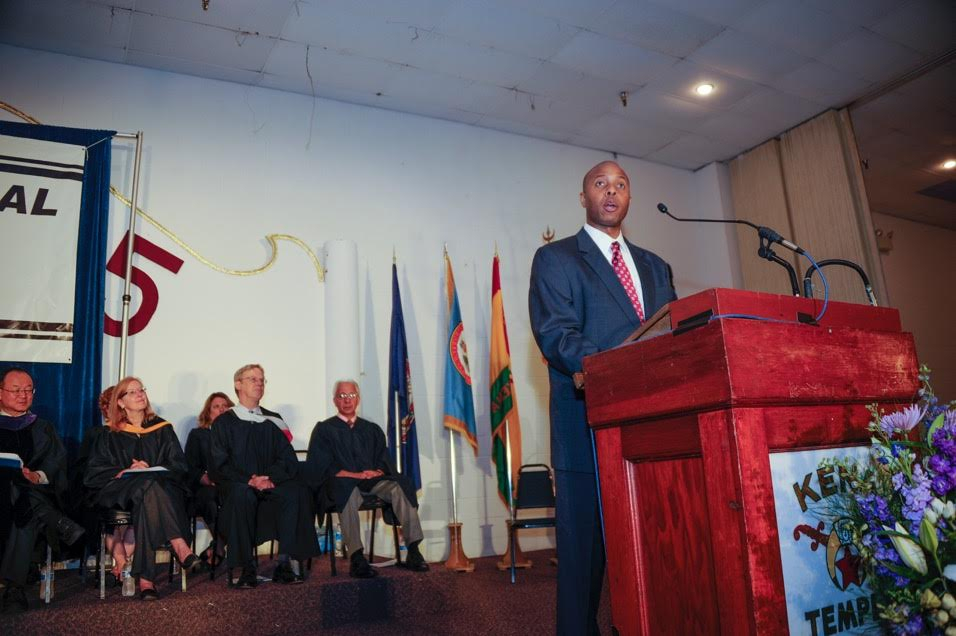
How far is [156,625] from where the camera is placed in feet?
10.7

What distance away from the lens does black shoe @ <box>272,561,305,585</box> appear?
12.6ft

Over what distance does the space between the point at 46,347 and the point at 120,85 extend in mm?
1985

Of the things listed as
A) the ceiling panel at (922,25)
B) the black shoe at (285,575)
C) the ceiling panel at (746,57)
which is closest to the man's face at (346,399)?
the black shoe at (285,575)

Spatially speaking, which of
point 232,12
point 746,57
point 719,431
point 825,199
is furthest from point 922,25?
point 719,431

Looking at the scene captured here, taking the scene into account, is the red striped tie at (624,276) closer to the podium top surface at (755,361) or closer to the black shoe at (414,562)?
the podium top surface at (755,361)

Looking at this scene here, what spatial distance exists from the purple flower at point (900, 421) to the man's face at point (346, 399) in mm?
3881

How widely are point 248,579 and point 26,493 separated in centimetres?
113

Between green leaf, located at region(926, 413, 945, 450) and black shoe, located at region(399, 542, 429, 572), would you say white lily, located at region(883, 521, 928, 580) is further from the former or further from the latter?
black shoe, located at region(399, 542, 429, 572)

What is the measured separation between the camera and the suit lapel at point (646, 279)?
222cm

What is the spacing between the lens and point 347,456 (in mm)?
4785

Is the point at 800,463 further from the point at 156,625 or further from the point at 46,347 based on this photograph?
the point at 46,347

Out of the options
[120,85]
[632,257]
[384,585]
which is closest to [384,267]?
[120,85]

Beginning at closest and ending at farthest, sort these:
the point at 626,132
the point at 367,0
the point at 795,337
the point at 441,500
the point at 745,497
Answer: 1. the point at 745,497
2. the point at 795,337
3. the point at 367,0
4. the point at 441,500
5. the point at 626,132

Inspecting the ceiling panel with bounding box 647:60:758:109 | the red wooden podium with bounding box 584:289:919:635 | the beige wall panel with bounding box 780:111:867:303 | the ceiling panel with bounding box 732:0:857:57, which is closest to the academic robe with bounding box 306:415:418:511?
the red wooden podium with bounding box 584:289:919:635
